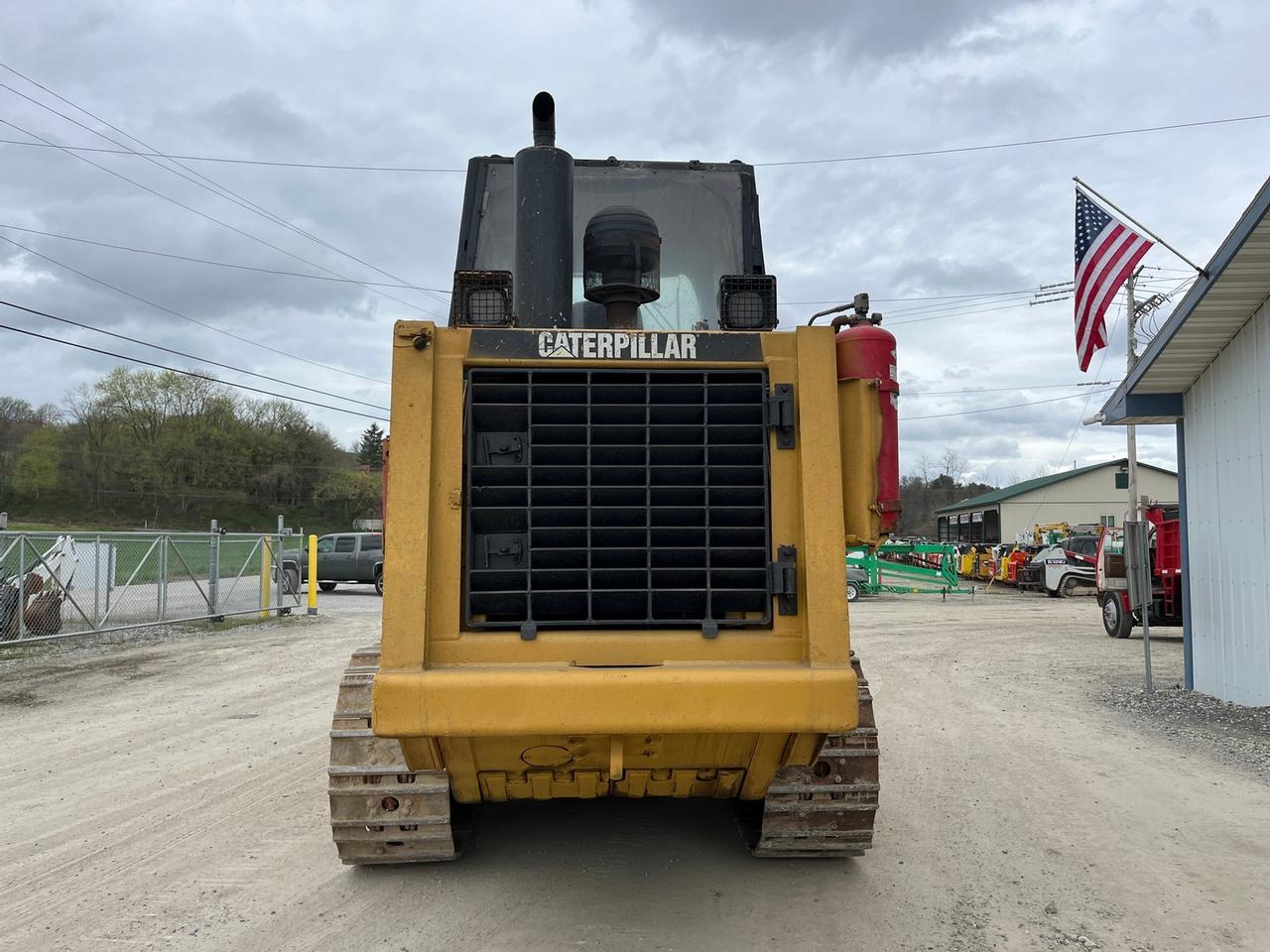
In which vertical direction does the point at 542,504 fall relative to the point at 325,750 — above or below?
above

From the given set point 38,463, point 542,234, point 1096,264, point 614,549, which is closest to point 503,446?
point 614,549

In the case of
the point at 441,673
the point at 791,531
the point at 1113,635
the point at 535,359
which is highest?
the point at 535,359

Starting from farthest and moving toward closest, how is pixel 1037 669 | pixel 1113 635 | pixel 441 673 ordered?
1. pixel 1113 635
2. pixel 1037 669
3. pixel 441 673

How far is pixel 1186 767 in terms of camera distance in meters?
6.77

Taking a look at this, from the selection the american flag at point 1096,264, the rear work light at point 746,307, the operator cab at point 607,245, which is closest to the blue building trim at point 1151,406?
the american flag at point 1096,264

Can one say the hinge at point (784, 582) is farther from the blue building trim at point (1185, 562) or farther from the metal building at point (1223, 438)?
the blue building trim at point (1185, 562)

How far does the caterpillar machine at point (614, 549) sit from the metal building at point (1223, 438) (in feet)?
19.4

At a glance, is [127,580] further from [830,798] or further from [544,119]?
[830,798]

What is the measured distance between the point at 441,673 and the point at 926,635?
14.1 metres

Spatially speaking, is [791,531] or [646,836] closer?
[791,531]

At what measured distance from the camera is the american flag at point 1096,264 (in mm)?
11602

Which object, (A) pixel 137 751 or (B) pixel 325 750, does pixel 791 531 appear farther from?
(A) pixel 137 751

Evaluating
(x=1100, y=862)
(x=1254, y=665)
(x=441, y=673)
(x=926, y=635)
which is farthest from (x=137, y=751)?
(x=926, y=635)

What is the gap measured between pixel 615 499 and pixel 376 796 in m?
1.73
